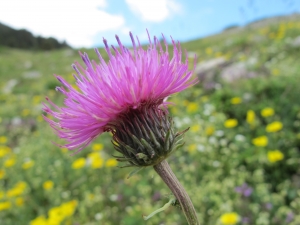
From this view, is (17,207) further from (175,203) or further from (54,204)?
(175,203)

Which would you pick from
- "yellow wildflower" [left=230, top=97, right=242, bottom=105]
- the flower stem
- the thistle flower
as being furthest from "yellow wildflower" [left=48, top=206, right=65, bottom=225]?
"yellow wildflower" [left=230, top=97, right=242, bottom=105]

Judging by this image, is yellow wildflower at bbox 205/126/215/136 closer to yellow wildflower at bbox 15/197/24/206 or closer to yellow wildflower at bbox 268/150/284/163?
yellow wildflower at bbox 268/150/284/163

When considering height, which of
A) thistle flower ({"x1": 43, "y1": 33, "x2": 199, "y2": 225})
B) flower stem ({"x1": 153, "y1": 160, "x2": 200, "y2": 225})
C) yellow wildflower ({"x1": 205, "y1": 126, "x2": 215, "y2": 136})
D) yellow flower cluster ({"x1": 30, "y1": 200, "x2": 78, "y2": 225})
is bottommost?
yellow wildflower ({"x1": 205, "y1": 126, "x2": 215, "y2": 136})

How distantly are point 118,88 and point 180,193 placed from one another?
0.48m

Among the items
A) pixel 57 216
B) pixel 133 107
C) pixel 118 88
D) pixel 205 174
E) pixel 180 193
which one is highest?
pixel 118 88

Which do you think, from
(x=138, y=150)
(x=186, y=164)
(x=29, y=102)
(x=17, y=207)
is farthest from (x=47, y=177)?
(x=29, y=102)

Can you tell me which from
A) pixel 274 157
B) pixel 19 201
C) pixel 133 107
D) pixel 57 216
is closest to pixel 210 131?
pixel 274 157

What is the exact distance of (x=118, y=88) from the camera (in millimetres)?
1219

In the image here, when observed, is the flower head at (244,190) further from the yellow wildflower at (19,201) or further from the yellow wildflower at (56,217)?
the yellow wildflower at (19,201)

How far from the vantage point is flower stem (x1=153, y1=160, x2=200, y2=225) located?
113 centimetres

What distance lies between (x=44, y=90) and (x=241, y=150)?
1008 cm

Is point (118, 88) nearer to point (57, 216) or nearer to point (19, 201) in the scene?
point (57, 216)

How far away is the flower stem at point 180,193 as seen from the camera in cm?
113

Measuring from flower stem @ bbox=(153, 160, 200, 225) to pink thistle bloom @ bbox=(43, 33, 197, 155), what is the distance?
279 mm
